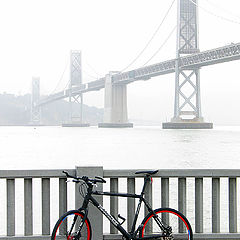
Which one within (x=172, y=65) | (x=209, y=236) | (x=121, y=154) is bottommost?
(x=121, y=154)

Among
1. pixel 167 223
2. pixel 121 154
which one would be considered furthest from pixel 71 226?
pixel 121 154

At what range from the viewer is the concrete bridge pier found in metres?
82.8

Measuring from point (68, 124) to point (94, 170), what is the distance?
111 meters

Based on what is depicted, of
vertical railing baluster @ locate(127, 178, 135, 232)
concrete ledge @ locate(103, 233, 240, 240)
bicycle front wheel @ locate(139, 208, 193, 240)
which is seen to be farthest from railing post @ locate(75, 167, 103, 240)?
bicycle front wheel @ locate(139, 208, 193, 240)

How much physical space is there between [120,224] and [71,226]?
460 millimetres

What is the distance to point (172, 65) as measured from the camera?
72.6 m

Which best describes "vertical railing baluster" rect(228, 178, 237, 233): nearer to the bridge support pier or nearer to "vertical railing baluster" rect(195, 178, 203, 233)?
"vertical railing baluster" rect(195, 178, 203, 233)

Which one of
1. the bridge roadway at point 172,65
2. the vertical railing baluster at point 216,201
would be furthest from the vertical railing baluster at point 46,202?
the bridge roadway at point 172,65

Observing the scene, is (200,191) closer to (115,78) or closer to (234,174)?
(234,174)

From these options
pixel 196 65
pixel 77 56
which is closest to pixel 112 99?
pixel 196 65

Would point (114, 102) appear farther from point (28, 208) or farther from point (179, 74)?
point (28, 208)

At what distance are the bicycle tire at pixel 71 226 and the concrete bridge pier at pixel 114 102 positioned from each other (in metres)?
77.0

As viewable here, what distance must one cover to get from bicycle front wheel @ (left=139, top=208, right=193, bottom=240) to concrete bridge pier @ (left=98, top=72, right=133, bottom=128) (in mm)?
76942

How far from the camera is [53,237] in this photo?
4.59m
